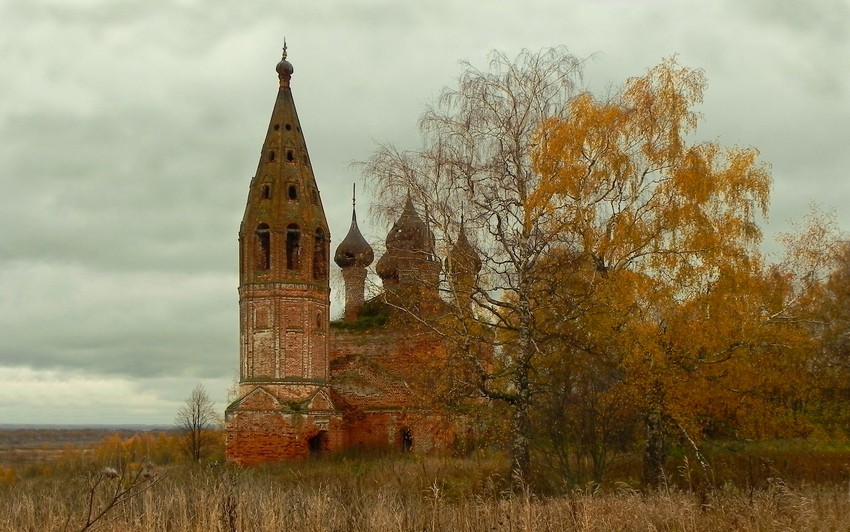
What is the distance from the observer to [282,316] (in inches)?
1124

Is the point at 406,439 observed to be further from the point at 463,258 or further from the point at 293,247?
the point at 463,258

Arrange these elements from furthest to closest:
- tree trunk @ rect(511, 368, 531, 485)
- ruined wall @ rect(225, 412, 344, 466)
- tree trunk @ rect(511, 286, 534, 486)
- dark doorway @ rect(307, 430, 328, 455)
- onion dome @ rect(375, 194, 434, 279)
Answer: dark doorway @ rect(307, 430, 328, 455)
ruined wall @ rect(225, 412, 344, 466)
onion dome @ rect(375, 194, 434, 279)
tree trunk @ rect(511, 286, 534, 486)
tree trunk @ rect(511, 368, 531, 485)

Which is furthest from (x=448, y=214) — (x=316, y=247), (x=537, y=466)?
(x=316, y=247)

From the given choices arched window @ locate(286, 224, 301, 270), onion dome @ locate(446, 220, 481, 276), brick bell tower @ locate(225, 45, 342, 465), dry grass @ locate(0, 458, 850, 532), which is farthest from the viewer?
arched window @ locate(286, 224, 301, 270)

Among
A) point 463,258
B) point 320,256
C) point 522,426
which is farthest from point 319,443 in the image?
point 522,426

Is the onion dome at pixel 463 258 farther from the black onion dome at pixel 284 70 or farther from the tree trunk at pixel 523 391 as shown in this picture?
the black onion dome at pixel 284 70

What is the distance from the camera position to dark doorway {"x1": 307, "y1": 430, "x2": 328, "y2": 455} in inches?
1139

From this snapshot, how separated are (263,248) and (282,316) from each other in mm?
2490

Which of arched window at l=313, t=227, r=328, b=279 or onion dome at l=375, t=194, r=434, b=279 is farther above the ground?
arched window at l=313, t=227, r=328, b=279

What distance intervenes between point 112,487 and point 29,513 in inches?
93.4

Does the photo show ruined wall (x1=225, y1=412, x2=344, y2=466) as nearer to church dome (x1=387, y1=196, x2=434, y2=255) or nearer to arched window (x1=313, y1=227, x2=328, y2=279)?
arched window (x1=313, y1=227, x2=328, y2=279)

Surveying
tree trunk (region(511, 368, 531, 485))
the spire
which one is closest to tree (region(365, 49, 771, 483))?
tree trunk (region(511, 368, 531, 485))

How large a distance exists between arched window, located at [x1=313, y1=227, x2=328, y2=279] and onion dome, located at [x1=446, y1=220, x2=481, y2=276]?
1355 cm

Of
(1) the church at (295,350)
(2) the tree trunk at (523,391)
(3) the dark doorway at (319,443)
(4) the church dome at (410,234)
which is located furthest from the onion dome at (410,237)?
(3) the dark doorway at (319,443)
